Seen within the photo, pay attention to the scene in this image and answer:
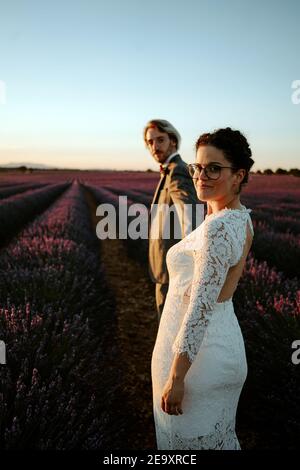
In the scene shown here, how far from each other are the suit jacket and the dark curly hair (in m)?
0.80

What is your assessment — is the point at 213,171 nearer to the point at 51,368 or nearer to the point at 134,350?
the point at 51,368

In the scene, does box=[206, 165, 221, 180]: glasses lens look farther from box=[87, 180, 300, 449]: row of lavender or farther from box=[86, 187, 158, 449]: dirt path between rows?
box=[87, 180, 300, 449]: row of lavender

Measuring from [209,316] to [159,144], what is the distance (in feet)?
4.92

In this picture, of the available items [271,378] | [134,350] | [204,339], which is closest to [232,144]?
[204,339]

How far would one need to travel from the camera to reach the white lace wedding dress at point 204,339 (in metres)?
1.10

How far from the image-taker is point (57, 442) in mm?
1623

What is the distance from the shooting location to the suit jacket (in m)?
2.10

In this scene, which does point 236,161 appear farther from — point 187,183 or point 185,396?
point 187,183

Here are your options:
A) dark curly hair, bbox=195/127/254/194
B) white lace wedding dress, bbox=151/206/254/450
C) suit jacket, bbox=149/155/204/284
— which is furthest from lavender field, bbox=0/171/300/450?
dark curly hair, bbox=195/127/254/194

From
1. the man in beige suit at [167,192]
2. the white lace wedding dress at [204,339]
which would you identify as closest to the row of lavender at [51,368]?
the white lace wedding dress at [204,339]

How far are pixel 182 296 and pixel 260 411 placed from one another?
1.73m

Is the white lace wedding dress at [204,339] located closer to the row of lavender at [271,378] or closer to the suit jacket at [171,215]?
the suit jacket at [171,215]
